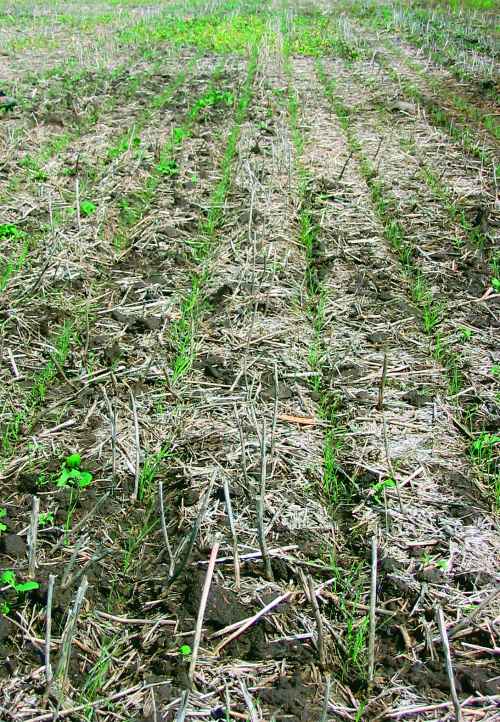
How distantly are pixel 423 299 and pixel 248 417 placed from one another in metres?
1.50

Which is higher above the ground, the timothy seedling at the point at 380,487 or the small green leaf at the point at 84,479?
the small green leaf at the point at 84,479

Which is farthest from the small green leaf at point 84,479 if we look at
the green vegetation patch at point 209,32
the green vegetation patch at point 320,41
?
the green vegetation patch at point 209,32

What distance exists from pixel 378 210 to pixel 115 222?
6.22 feet

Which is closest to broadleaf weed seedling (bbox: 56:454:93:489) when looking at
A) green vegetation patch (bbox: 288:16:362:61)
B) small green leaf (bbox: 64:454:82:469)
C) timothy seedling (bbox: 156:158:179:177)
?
small green leaf (bbox: 64:454:82:469)

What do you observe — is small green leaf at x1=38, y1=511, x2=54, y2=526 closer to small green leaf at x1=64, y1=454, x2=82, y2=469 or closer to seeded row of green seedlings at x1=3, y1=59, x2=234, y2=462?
small green leaf at x1=64, y1=454, x2=82, y2=469

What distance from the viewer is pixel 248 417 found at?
3.03 m

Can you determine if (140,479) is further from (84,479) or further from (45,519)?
(45,519)

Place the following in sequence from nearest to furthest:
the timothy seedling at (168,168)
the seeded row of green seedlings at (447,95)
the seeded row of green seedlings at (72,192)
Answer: the seeded row of green seedlings at (72,192), the timothy seedling at (168,168), the seeded row of green seedlings at (447,95)

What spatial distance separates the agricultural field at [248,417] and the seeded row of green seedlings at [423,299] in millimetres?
16

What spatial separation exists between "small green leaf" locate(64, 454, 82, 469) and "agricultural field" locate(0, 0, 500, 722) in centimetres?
4

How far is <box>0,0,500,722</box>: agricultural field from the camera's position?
6.68 feet

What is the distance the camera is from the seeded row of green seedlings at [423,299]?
112 inches

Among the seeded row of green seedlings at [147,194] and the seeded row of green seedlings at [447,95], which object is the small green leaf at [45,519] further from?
the seeded row of green seedlings at [447,95]

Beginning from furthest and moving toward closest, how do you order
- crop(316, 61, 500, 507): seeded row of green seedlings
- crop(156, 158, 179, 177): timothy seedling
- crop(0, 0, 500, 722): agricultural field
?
crop(156, 158, 179, 177): timothy seedling < crop(316, 61, 500, 507): seeded row of green seedlings < crop(0, 0, 500, 722): agricultural field
